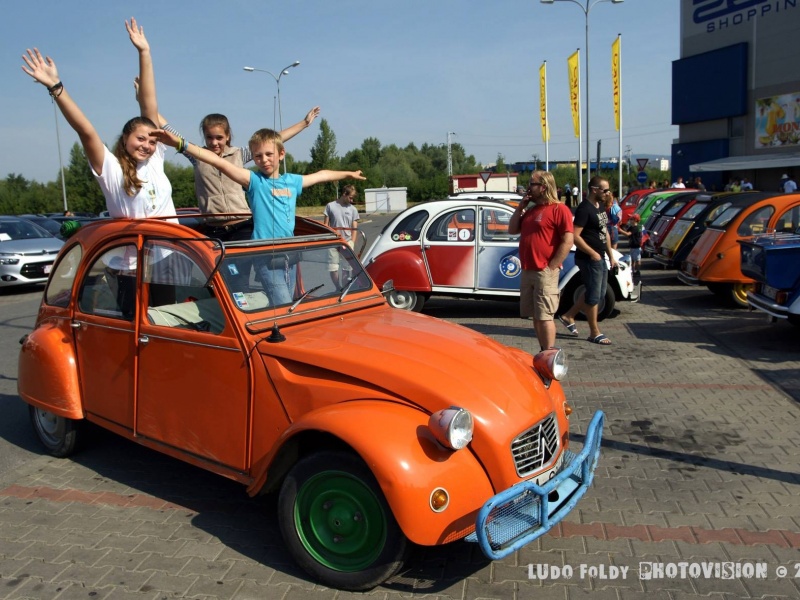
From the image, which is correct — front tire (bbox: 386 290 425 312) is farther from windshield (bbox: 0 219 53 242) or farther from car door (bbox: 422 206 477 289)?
windshield (bbox: 0 219 53 242)

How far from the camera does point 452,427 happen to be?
304cm

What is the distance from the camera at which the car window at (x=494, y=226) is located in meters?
10.0

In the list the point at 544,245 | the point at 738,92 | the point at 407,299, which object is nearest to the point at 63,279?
the point at 544,245

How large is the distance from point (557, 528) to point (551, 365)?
927 mm

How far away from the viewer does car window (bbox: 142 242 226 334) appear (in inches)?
155

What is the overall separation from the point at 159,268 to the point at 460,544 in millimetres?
2444

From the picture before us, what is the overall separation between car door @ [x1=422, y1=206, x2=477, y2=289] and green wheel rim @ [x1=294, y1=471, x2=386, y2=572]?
705cm

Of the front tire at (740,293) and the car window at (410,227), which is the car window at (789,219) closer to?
the front tire at (740,293)

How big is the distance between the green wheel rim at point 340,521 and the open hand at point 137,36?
3.32 m

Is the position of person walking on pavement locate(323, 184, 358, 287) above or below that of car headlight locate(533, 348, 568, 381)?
above

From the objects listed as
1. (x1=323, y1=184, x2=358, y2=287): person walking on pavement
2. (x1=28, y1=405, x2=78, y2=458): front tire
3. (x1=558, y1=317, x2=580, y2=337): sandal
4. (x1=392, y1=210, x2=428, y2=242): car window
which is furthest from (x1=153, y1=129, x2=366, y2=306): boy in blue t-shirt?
(x1=323, y1=184, x2=358, y2=287): person walking on pavement

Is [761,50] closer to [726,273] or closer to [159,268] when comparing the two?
[726,273]

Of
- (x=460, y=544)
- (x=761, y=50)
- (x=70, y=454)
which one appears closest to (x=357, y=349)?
(x=460, y=544)

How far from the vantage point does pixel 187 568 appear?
3547 mm
